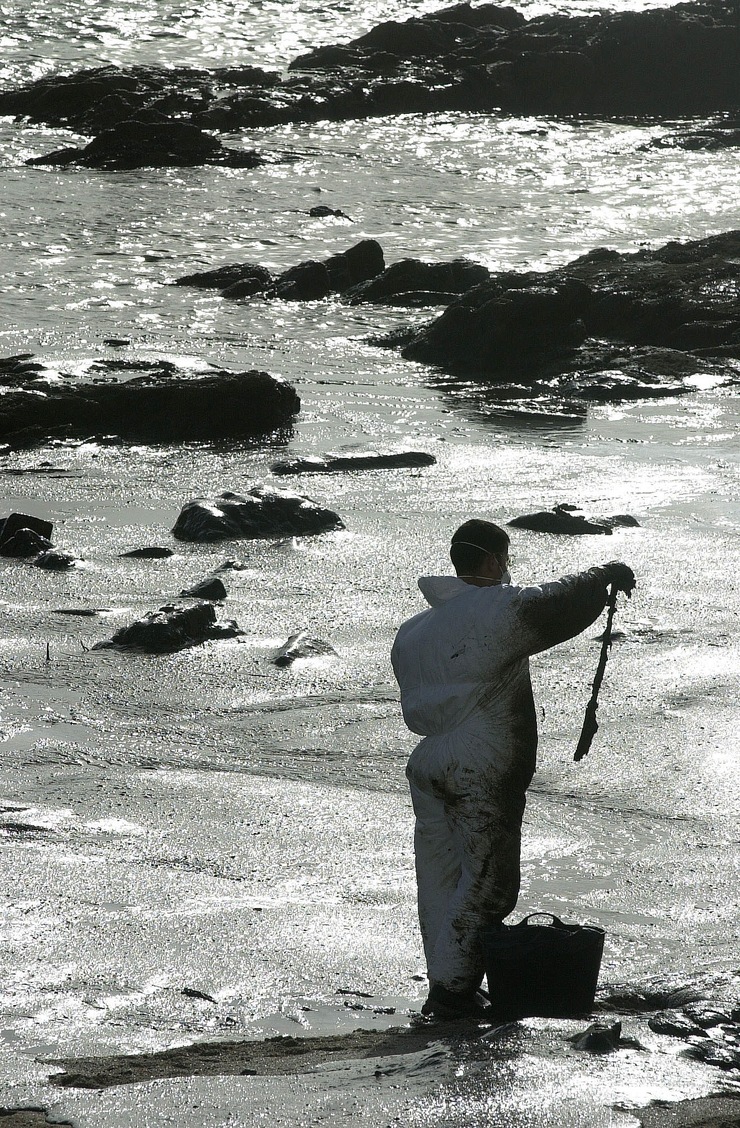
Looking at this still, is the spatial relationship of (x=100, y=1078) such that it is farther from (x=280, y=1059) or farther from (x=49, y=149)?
(x=49, y=149)

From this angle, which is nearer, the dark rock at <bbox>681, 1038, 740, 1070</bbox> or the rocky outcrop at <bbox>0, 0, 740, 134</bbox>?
the dark rock at <bbox>681, 1038, 740, 1070</bbox>

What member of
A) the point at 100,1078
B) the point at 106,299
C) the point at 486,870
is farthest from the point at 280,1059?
the point at 106,299

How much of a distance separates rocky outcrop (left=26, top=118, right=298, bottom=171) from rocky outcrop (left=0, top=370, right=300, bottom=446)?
15.1 m

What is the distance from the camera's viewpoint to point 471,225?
75.2ft

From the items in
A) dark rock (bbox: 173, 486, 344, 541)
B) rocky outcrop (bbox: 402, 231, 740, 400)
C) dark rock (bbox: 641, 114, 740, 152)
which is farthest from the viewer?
dark rock (bbox: 641, 114, 740, 152)

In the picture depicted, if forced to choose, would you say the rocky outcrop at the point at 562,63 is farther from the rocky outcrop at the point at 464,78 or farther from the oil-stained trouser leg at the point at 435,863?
the oil-stained trouser leg at the point at 435,863

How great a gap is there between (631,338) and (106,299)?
20.8 feet

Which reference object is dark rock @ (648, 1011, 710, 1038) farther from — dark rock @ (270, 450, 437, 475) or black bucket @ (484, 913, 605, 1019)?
dark rock @ (270, 450, 437, 475)

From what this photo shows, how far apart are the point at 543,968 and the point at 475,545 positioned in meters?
1.19

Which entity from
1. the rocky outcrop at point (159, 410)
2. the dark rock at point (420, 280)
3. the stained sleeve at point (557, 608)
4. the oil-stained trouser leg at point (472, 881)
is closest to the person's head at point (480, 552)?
the stained sleeve at point (557, 608)

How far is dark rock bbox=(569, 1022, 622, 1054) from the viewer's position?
11.3ft

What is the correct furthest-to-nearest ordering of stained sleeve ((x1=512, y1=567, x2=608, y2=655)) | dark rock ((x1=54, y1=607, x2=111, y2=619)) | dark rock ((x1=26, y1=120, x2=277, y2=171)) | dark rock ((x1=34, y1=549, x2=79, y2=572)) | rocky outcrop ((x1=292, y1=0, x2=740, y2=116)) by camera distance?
rocky outcrop ((x1=292, y1=0, x2=740, y2=116)), dark rock ((x1=26, y1=120, x2=277, y2=171)), dark rock ((x1=34, y1=549, x2=79, y2=572)), dark rock ((x1=54, y1=607, x2=111, y2=619)), stained sleeve ((x1=512, y1=567, x2=608, y2=655))

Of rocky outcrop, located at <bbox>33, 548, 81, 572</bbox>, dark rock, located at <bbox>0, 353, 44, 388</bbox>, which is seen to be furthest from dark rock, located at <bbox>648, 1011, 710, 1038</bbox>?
dark rock, located at <bbox>0, 353, 44, 388</bbox>

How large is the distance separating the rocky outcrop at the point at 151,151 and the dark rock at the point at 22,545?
18.9m
